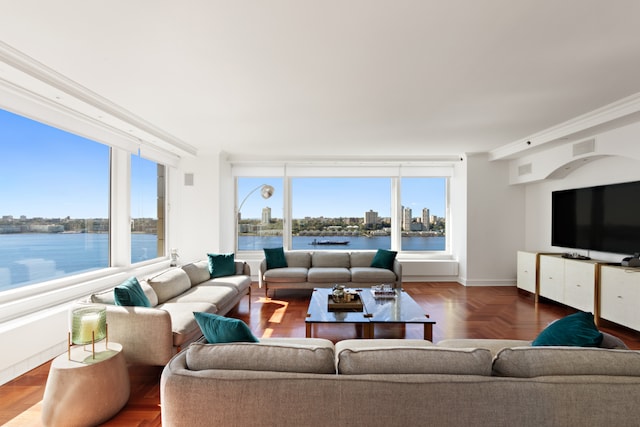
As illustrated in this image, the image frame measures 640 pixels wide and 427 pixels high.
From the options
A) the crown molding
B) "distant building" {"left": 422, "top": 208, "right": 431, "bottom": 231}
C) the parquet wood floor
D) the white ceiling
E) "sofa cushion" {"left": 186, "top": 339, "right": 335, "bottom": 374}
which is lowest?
the parquet wood floor

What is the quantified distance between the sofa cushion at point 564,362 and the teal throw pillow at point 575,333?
0.93 feet

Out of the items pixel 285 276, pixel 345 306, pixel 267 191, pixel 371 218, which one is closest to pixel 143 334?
pixel 345 306

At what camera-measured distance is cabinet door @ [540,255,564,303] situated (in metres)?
4.92

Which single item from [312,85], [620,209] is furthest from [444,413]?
[620,209]

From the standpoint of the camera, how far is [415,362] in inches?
60.7

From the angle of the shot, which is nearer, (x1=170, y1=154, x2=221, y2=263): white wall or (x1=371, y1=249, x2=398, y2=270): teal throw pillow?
(x1=371, y1=249, x2=398, y2=270): teal throw pillow

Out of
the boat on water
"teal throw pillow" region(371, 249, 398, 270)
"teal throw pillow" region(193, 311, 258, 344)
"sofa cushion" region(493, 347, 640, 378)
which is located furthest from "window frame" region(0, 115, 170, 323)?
"sofa cushion" region(493, 347, 640, 378)

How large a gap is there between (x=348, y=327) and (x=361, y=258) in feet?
6.78

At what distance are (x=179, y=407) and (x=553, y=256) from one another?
564cm

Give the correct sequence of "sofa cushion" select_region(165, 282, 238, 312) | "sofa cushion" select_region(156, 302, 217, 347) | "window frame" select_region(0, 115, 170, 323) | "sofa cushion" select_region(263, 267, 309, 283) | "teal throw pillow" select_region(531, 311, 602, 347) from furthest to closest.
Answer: "sofa cushion" select_region(263, 267, 309, 283) < "sofa cushion" select_region(165, 282, 238, 312) < "window frame" select_region(0, 115, 170, 323) < "sofa cushion" select_region(156, 302, 217, 347) < "teal throw pillow" select_region(531, 311, 602, 347)

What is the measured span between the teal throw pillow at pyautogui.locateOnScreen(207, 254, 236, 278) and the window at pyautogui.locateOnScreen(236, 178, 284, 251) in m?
1.99

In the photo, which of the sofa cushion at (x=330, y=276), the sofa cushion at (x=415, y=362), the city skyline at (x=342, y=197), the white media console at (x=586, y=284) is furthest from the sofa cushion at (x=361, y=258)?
the sofa cushion at (x=415, y=362)

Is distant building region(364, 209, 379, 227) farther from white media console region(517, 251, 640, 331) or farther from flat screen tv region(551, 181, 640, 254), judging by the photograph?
flat screen tv region(551, 181, 640, 254)

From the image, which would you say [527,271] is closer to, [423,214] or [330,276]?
[423,214]
